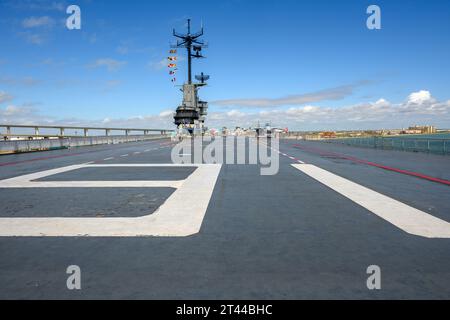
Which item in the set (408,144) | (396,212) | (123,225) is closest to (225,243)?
(123,225)

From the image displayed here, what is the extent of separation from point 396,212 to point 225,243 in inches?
139

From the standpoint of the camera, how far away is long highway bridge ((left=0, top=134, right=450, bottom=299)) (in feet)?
10.2

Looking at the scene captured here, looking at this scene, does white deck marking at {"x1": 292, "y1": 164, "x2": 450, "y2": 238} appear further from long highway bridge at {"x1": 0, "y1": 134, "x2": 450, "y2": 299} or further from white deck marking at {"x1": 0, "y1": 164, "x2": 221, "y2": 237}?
white deck marking at {"x1": 0, "y1": 164, "x2": 221, "y2": 237}

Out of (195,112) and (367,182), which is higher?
(195,112)

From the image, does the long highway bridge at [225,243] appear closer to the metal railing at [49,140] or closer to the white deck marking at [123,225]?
the white deck marking at [123,225]

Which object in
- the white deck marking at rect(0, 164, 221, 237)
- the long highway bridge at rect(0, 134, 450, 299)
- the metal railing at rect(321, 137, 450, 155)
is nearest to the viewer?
the long highway bridge at rect(0, 134, 450, 299)

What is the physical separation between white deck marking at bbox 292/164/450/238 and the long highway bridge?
2 cm

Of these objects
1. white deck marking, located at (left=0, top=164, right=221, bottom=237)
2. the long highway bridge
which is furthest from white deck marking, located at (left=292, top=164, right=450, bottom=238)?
white deck marking, located at (left=0, top=164, right=221, bottom=237)

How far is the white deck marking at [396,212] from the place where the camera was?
16.3 feet
